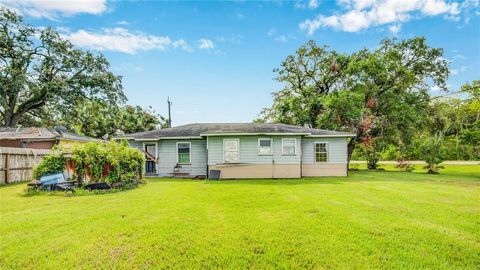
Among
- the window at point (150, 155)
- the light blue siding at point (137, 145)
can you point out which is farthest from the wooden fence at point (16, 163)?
the window at point (150, 155)

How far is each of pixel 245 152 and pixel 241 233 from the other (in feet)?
35.0

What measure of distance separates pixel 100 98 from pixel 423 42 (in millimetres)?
30815

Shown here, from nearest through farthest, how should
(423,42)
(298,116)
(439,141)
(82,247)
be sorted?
1. (82,247)
2. (439,141)
3. (423,42)
4. (298,116)

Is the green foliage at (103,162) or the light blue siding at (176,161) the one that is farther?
the light blue siding at (176,161)

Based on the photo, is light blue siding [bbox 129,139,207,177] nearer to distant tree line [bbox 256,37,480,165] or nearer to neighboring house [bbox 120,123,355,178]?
neighboring house [bbox 120,123,355,178]

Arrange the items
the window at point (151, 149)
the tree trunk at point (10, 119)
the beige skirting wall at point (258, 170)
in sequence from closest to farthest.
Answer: the beige skirting wall at point (258, 170)
the window at point (151, 149)
the tree trunk at point (10, 119)

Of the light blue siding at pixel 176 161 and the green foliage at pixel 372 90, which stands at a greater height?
the green foliage at pixel 372 90

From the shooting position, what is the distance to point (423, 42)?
21.8 m

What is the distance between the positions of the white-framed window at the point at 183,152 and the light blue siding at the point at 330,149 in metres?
7.44

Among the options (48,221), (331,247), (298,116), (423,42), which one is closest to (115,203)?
(48,221)

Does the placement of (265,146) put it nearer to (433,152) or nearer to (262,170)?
(262,170)

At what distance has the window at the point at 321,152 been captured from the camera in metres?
16.7

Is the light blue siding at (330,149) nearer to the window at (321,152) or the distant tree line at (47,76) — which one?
the window at (321,152)

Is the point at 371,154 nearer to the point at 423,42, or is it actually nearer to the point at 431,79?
the point at 431,79
